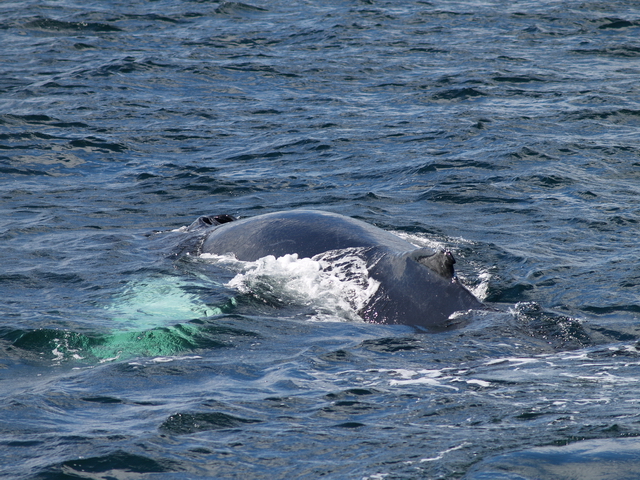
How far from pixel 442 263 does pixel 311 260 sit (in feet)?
5.43

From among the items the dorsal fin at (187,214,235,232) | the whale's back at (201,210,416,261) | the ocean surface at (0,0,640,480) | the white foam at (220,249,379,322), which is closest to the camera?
the ocean surface at (0,0,640,480)

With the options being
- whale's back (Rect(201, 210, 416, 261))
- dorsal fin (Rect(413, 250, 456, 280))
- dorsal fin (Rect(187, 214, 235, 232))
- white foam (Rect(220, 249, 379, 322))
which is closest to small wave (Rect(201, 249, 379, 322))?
white foam (Rect(220, 249, 379, 322))

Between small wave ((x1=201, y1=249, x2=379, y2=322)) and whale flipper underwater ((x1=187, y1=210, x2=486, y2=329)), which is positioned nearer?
whale flipper underwater ((x1=187, y1=210, x2=486, y2=329))

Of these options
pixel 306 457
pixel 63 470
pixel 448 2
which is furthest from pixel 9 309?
pixel 448 2

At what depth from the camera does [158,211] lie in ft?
43.3

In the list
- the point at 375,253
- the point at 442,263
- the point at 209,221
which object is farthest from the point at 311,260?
the point at 209,221

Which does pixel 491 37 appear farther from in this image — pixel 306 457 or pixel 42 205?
pixel 306 457

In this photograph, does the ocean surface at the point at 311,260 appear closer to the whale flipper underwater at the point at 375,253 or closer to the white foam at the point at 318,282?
the white foam at the point at 318,282

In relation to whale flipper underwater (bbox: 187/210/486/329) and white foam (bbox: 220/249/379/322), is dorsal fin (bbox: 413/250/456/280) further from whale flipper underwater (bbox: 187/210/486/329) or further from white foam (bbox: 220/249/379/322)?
white foam (bbox: 220/249/379/322)

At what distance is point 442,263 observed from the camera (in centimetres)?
781

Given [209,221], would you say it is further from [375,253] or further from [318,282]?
[375,253]

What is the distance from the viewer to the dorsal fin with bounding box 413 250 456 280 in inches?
306

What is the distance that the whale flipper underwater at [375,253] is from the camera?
7.76 meters

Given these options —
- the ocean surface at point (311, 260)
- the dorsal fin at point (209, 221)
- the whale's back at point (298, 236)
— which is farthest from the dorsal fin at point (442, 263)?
the dorsal fin at point (209, 221)
